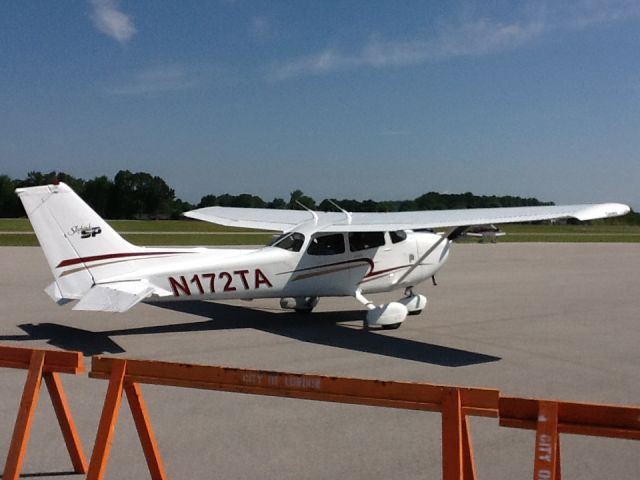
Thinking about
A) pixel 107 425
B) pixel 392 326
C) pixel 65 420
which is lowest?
pixel 392 326

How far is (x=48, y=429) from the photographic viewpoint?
5605mm

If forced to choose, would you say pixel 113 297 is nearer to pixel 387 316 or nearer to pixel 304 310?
pixel 387 316

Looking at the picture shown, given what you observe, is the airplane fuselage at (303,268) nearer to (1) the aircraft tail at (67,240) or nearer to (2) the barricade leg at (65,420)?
(1) the aircraft tail at (67,240)

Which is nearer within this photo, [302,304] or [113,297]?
[113,297]

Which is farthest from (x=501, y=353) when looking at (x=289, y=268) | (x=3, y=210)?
(x=3, y=210)

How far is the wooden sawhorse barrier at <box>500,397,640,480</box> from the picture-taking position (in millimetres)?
3092

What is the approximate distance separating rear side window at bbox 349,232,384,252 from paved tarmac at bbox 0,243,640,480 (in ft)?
4.41

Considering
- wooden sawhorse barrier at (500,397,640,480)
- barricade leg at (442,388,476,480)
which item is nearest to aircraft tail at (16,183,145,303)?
barricade leg at (442,388,476,480)

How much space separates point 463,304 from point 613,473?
9408 millimetres

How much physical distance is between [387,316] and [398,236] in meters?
1.84

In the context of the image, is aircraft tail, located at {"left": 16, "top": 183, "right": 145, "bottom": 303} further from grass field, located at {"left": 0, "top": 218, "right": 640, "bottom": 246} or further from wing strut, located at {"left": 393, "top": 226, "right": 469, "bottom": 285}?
grass field, located at {"left": 0, "top": 218, "right": 640, "bottom": 246}

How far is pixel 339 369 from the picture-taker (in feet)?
26.2

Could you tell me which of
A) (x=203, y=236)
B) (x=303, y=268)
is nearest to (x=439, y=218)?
(x=303, y=268)

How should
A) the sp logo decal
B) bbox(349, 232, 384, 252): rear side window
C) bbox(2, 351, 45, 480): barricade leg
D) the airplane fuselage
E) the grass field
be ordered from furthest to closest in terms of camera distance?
the grass field, bbox(349, 232, 384, 252): rear side window, the airplane fuselage, the sp logo decal, bbox(2, 351, 45, 480): barricade leg
